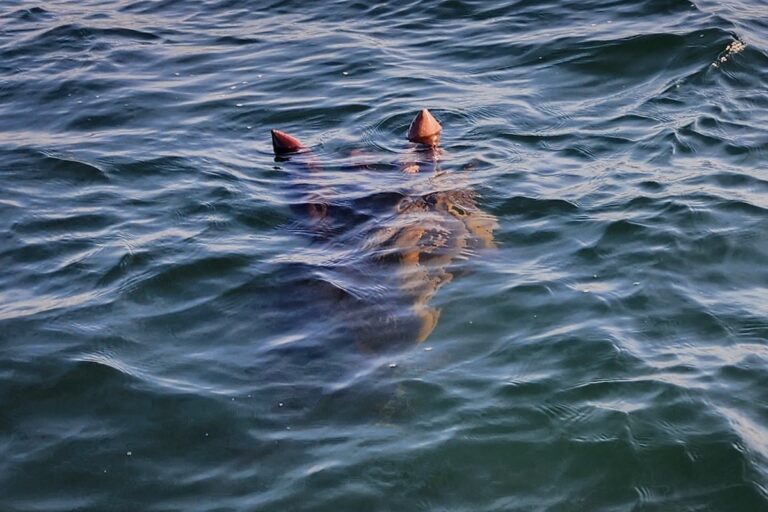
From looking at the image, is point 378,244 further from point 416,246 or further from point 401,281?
point 401,281

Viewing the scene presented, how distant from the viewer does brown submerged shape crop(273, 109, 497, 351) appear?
5074 mm

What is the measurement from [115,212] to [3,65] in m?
4.69

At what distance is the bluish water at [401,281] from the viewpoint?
416 centimetres

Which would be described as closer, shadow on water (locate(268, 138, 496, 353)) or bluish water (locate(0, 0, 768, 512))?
bluish water (locate(0, 0, 768, 512))

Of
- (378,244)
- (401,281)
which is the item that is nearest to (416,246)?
(378,244)

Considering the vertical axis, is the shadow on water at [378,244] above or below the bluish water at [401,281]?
above

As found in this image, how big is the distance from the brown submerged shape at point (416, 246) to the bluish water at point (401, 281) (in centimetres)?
2

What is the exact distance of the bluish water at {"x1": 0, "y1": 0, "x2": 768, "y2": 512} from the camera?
416 cm

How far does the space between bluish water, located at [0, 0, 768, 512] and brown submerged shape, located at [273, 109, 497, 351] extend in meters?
0.02

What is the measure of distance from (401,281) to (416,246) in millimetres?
398

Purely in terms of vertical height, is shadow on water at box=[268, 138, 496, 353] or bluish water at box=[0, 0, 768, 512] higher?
shadow on water at box=[268, 138, 496, 353]

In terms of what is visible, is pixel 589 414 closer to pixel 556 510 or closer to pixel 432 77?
pixel 556 510

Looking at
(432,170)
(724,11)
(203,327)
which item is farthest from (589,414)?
(724,11)

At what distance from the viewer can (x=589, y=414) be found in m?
4.36
